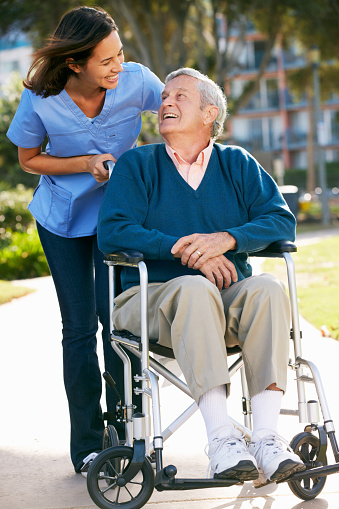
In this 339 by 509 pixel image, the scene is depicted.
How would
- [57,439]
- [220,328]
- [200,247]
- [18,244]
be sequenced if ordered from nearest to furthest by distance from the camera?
[220,328] → [200,247] → [57,439] → [18,244]

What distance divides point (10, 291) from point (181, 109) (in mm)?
5830

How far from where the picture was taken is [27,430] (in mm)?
3992

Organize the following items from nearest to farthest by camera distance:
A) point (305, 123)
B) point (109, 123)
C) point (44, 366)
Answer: point (109, 123)
point (44, 366)
point (305, 123)

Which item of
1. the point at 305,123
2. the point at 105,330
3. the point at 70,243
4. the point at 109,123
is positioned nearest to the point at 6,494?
the point at 105,330

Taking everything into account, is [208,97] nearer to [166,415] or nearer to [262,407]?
[262,407]

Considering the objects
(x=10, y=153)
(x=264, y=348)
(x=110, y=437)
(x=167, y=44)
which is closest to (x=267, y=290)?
(x=264, y=348)

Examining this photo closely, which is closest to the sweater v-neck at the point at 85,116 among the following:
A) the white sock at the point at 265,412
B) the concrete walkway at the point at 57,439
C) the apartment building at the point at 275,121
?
the white sock at the point at 265,412

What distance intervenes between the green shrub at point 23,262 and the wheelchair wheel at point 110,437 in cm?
784

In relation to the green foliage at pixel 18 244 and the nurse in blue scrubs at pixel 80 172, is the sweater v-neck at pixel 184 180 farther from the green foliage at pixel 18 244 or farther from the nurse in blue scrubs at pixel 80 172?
the green foliage at pixel 18 244

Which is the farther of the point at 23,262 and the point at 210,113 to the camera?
the point at 23,262

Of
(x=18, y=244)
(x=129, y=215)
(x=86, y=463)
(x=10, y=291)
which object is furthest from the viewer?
(x=18, y=244)

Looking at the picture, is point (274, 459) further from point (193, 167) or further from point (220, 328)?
point (193, 167)

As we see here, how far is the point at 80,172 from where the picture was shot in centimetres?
336

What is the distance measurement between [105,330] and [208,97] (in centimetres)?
110
